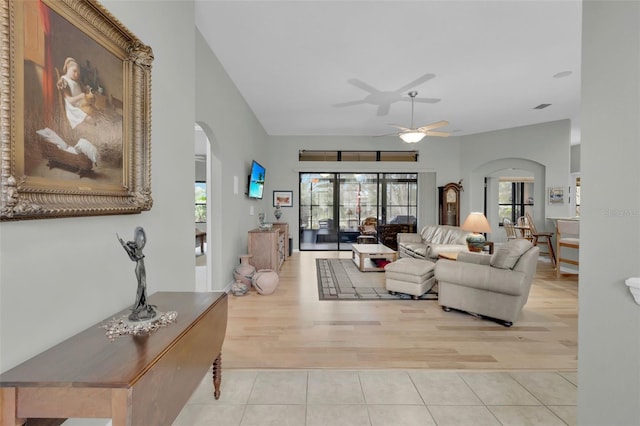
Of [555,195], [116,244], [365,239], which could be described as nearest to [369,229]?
[365,239]

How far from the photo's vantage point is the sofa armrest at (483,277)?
295cm

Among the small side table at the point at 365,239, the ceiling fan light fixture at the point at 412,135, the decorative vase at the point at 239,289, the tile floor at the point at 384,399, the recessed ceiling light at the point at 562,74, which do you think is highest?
the recessed ceiling light at the point at 562,74

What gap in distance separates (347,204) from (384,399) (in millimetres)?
6278

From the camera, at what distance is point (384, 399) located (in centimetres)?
191

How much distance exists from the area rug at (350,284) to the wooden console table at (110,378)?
2.81m

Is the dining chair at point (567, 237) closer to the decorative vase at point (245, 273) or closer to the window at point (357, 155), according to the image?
the window at point (357, 155)

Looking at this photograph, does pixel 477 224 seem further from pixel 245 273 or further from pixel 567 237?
pixel 245 273

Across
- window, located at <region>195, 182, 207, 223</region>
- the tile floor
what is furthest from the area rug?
window, located at <region>195, 182, 207, 223</region>

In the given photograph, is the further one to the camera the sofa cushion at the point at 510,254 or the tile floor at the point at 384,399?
the sofa cushion at the point at 510,254

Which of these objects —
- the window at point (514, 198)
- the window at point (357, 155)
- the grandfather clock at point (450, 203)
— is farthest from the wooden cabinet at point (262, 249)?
the window at point (514, 198)

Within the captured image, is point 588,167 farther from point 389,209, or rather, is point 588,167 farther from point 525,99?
point 389,209

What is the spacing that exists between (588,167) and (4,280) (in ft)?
7.48

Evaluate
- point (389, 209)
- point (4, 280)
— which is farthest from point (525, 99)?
point (4, 280)

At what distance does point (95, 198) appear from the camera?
1.27 meters
